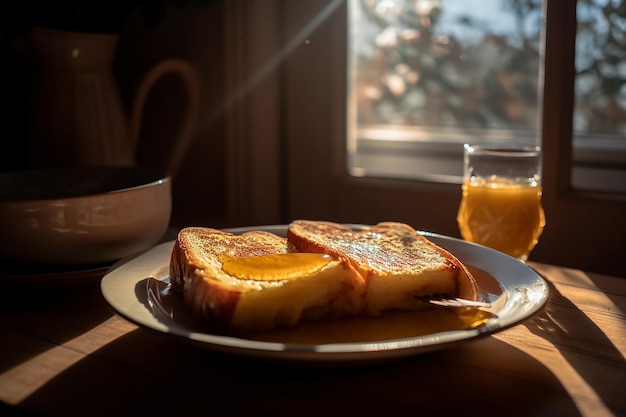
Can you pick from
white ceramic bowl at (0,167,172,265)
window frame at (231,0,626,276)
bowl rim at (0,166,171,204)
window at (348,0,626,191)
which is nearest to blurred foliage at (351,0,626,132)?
window at (348,0,626,191)

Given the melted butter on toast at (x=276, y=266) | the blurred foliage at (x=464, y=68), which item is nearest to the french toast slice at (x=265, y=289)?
the melted butter on toast at (x=276, y=266)

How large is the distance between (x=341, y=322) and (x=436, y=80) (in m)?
0.96

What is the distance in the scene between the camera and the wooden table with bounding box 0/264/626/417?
1.88ft

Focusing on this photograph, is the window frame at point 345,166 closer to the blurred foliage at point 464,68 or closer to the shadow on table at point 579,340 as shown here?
the blurred foliage at point 464,68

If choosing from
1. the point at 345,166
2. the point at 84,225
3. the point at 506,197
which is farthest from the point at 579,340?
the point at 345,166

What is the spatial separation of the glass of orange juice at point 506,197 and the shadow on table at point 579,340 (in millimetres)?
196

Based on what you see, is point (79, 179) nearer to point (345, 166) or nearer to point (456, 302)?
point (345, 166)

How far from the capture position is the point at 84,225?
873 millimetres

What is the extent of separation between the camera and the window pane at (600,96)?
122 cm

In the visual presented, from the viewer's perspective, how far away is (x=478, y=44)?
1.45 m

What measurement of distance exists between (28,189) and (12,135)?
56 centimetres

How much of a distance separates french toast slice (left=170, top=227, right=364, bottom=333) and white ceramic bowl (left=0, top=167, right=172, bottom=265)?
0.56 ft

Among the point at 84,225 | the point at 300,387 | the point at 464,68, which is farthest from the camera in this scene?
the point at 464,68

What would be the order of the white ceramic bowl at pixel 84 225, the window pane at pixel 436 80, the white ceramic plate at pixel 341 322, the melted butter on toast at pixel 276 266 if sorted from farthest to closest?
the window pane at pixel 436 80 → the white ceramic bowl at pixel 84 225 → the melted butter on toast at pixel 276 266 → the white ceramic plate at pixel 341 322
